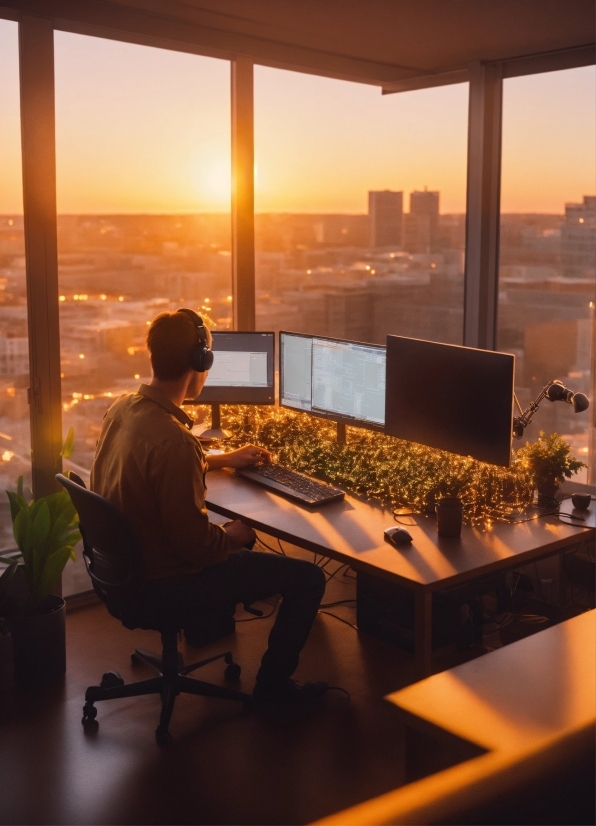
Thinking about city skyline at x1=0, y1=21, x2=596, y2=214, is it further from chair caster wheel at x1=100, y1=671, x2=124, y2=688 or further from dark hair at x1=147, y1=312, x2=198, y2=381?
chair caster wheel at x1=100, y1=671, x2=124, y2=688

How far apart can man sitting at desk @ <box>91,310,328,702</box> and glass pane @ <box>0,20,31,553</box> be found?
98cm

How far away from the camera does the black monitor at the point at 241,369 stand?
4.15 metres

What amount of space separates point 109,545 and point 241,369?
4.80ft

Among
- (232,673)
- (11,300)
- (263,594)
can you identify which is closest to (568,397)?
(263,594)

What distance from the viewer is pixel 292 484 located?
3.34 metres

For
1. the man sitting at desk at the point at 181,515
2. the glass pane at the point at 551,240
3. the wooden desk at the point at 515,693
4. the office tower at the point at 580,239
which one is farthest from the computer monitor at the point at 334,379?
the wooden desk at the point at 515,693

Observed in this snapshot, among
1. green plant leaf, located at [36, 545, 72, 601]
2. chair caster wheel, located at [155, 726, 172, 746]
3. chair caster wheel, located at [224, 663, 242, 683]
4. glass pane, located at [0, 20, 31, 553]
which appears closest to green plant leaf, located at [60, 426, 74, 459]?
glass pane, located at [0, 20, 31, 553]

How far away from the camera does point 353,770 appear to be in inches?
113

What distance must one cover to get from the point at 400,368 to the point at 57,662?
5.94ft

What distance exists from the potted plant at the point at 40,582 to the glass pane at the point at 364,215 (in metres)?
1.71

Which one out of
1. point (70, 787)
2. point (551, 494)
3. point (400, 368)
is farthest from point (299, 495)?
point (70, 787)

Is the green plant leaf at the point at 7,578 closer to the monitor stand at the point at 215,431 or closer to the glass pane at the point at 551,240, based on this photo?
the monitor stand at the point at 215,431

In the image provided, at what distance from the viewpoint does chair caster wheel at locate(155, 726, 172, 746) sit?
3.05 meters

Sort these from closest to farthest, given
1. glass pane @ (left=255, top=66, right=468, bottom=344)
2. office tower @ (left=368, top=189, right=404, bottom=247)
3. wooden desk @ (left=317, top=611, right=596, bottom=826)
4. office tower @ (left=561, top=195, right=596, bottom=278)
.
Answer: wooden desk @ (left=317, top=611, right=596, bottom=826)
office tower @ (left=561, top=195, right=596, bottom=278)
glass pane @ (left=255, top=66, right=468, bottom=344)
office tower @ (left=368, top=189, right=404, bottom=247)
